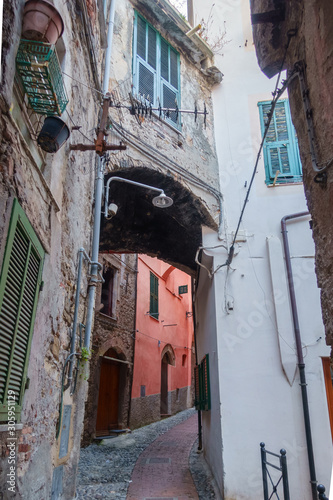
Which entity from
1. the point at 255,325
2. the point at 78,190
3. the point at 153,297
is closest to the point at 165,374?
the point at 153,297

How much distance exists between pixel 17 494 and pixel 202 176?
602 cm

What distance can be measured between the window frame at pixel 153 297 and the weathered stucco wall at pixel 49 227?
10.7 meters

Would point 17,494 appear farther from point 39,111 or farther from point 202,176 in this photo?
point 202,176

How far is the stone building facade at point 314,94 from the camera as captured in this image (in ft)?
8.27

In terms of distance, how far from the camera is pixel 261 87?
8320 mm

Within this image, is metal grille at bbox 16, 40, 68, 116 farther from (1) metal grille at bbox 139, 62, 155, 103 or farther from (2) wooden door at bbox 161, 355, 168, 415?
(2) wooden door at bbox 161, 355, 168, 415

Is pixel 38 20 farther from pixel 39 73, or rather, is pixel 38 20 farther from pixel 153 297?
pixel 153 297

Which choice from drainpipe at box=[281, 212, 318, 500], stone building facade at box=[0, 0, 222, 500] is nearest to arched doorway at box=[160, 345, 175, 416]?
stone building facade at box=[0, 0, 222, 500]

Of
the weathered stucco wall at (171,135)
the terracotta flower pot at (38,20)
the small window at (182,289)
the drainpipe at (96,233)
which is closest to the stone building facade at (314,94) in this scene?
the terracotta flower pot at (38,20)

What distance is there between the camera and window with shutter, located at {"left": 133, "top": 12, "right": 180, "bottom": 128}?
7.27m

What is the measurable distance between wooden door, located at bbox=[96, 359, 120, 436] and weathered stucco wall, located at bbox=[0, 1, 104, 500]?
725 cm

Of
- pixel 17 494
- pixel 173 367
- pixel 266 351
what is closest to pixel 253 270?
pixel 266 351

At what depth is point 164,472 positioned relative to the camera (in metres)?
7.32

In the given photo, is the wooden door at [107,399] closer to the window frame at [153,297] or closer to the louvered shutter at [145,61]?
the window frame at [153,297]
